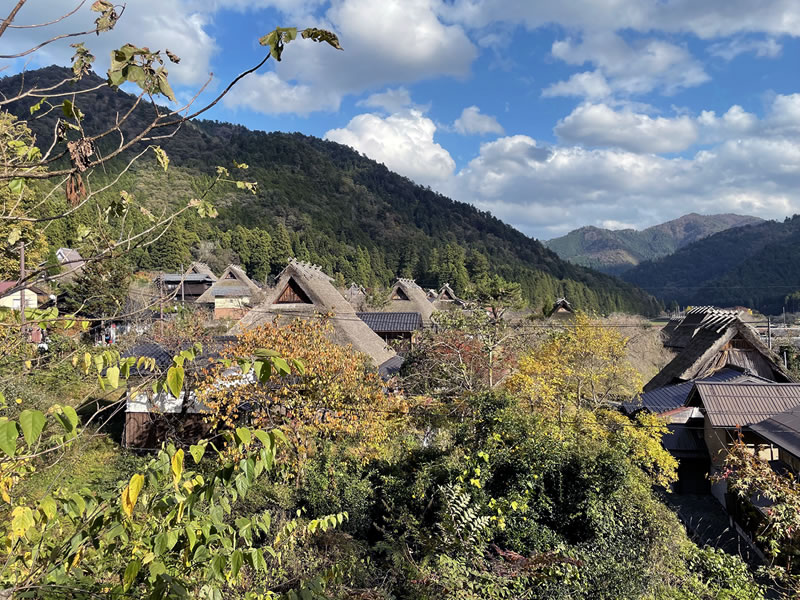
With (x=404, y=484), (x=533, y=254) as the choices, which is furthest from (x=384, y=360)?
(x=533, y=254)

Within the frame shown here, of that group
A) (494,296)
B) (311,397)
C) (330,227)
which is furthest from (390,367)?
(330,227)

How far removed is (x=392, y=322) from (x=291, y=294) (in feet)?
19.7

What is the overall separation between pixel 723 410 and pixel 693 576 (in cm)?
557

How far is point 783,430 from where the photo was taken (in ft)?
28.3

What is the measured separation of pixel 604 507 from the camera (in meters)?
7.46

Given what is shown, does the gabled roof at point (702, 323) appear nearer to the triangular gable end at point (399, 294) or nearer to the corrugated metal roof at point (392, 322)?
the corrugated metal roof at point (392, 322)

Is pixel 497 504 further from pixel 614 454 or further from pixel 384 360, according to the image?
pixel 384 360

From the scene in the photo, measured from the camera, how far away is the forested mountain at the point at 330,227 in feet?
187

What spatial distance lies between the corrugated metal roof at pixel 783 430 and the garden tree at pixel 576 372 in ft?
12.8

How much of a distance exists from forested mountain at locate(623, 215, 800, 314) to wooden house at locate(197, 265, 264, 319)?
7518cm

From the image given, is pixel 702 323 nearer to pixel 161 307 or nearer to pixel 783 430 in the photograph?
pixel 783 430

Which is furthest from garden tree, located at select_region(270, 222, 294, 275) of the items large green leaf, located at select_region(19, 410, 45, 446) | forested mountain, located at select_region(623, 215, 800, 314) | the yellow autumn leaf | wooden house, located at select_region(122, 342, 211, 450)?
forested mountain, located at select_region(623, 215, 800, 314)

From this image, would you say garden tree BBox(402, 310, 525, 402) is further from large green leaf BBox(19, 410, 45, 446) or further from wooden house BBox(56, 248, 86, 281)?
large green leaf BBox(19, 410, 45, 446)

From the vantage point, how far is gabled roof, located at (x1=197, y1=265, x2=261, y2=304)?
38188 millimetres
